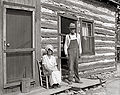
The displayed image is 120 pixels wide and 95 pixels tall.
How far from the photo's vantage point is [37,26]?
626 centimetres

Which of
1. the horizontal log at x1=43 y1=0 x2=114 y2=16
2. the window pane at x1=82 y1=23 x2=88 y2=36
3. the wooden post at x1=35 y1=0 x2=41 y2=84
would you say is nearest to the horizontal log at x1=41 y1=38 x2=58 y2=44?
the wooden post at x1=35 y1=0 x2=41 y2=84

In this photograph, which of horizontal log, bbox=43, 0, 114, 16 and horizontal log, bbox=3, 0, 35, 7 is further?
horizontal log, bbox=43, 0, 114, 16

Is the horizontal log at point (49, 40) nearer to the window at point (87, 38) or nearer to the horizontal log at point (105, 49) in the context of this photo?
the window at point (87, 38)

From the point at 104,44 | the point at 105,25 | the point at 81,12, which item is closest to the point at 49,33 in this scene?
the point at 81,12

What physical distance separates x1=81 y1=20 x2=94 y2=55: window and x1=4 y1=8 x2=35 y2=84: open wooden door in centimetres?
360

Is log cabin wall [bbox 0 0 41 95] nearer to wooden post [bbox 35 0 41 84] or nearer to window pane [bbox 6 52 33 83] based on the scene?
wooden post [bbox 35 0 41 84]

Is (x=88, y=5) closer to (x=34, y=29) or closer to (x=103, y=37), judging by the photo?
(x=103, y=37)

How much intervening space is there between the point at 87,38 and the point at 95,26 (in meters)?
0.90

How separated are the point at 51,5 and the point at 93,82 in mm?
3230

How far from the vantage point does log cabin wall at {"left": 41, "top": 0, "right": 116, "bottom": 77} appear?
6852 millimetres

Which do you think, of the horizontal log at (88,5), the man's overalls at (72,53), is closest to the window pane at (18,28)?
the man's overalls at (72,53)

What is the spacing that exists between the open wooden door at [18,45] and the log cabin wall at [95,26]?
700mm

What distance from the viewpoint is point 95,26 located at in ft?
32.4

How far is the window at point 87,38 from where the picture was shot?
30.0 ft
